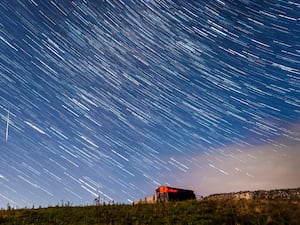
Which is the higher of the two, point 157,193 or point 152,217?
point 157,193

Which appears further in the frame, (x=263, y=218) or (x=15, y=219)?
(x=15, y=219)

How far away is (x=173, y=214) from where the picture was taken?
2598 centimetres

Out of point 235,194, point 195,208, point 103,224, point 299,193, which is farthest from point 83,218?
point 299,193

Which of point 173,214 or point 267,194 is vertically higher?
point 267,194

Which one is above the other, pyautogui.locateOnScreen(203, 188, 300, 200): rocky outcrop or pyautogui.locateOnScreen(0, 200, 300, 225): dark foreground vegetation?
pyautogui.locateOnScreen(203, 188, 300, 200): rocky outcrop

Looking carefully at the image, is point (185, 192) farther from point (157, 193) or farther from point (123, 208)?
point (123, 208)

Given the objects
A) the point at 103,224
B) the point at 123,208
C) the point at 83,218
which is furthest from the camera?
the point at 123,208

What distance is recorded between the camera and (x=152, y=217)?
25391mm

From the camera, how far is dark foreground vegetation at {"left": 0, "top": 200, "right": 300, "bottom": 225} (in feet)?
80.1

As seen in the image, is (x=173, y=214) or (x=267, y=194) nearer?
(x=173, y=214)

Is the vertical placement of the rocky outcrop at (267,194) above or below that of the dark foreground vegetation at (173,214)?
above

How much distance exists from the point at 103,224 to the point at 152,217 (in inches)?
129

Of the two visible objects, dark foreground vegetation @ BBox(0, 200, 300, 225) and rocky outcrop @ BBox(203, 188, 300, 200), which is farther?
rocky outcrop @ BBox(203, 188, 300, 200)

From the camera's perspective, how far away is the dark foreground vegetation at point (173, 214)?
961 inches
